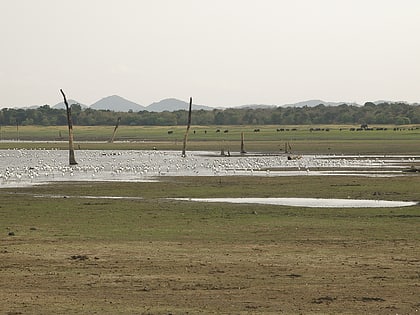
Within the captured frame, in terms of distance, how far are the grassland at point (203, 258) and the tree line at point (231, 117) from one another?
428 ft

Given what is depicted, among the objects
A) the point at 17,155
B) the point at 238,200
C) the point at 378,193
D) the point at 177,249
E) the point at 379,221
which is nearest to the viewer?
the point at 177,249

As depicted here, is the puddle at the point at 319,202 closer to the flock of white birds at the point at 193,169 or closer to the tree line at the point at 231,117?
the flock of white birds at the point at 193,169

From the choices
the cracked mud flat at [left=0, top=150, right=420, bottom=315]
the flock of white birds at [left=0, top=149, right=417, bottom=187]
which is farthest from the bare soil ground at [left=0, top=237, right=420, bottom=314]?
the flock of white birds at [left=0, top=149, right=417, bottom=187]

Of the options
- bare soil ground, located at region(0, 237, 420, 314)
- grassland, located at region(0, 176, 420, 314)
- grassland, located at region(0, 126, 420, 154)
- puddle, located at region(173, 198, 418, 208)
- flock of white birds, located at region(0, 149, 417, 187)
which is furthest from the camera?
grassland, located at region(0, 126, 420, 154)

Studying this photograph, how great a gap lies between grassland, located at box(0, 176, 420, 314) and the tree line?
130 meters

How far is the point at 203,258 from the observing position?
Answer: 57.9 ft

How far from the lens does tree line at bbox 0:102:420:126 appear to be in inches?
6329

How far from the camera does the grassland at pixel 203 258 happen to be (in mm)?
13508

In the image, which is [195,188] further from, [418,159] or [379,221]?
[418,159]

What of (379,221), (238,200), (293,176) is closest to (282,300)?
(379,221)

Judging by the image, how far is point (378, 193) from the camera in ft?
113

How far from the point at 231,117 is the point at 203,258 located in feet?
494

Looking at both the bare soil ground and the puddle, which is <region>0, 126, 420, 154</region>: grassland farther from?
the bare soil ground

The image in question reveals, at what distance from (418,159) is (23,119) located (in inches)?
4693
